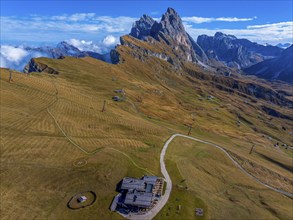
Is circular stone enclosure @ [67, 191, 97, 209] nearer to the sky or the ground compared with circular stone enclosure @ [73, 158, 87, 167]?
nearer to the ground

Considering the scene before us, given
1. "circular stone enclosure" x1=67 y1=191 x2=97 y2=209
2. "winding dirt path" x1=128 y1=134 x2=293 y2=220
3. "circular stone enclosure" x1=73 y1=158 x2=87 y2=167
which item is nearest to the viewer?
"winding dirt path" x1=128 y1=134 x2=293 y2=220

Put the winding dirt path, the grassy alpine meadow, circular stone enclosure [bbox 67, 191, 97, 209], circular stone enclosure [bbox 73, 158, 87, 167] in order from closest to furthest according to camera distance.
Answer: the winding dirt path < circular stone enclosure [bbox 67, 191, 97, 209] < the grassy alpine meadow < circular stone enclosure [bbox 73, 158, 87, 167]

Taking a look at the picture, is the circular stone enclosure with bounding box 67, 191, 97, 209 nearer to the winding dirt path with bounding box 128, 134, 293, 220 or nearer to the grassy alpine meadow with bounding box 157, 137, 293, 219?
the winding dirt path with bounding box 128, 134, 293, 220

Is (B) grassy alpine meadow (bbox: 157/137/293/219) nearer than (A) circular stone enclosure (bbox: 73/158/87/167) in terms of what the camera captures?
Yes

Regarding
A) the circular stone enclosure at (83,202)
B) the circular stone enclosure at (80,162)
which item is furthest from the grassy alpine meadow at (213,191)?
the circular stone enclosure at (80,162)

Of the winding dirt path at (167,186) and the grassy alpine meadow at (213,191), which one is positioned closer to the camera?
the winding dirt path at (167,186)

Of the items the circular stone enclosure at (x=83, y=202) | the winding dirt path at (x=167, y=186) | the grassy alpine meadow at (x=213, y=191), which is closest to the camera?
the winding dirt path at (x=167, y=186)

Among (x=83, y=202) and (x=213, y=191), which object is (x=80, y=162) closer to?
(x=83, y=202)

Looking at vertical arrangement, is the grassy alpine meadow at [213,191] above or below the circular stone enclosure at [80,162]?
below

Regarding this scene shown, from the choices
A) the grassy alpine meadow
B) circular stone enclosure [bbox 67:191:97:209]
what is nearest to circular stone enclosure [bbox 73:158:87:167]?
circular stone enclosure [bbox 67:191:97:209]

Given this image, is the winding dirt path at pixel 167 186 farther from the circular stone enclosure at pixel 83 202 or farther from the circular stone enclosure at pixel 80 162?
the circular stone enclosure at pixel 80 162
